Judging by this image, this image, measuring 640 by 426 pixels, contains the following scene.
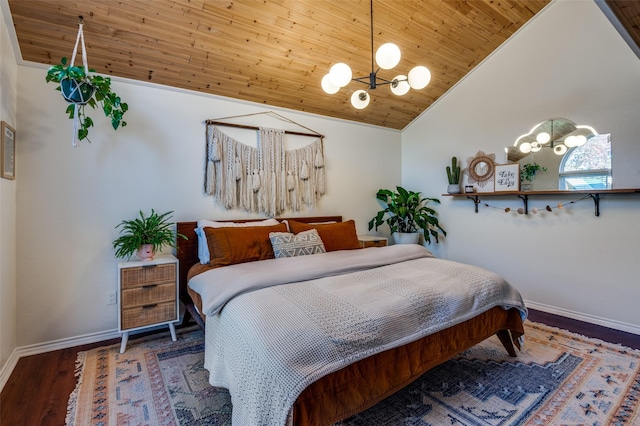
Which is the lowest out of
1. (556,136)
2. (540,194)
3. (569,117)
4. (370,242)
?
(370,242)

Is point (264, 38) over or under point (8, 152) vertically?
over

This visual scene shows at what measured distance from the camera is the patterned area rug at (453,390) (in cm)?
167

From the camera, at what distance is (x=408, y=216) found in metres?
4.38

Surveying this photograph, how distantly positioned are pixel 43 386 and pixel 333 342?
2.05m

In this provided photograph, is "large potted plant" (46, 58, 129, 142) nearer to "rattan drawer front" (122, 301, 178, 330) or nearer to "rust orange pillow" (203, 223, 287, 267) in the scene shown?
"rust orange pillow" (203, 223, 287, 267)

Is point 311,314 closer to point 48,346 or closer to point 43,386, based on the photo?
point 43,386

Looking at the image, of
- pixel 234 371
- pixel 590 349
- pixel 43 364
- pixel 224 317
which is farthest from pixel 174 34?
pixel 590 349

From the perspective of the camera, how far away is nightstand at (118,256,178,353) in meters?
2.36

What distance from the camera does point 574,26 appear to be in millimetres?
3055

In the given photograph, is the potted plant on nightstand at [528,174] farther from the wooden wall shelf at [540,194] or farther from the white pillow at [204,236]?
the white pillow at [204,236]

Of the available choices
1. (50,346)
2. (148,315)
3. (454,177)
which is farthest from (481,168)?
(50,346)

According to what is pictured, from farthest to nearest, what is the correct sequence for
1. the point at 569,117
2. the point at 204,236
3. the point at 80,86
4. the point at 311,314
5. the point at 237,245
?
the point at 569,117 < the point at 204,236 < the point at 237,245 < the point at 80,86 < the point at 311,314

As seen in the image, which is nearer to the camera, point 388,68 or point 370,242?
point 388,68

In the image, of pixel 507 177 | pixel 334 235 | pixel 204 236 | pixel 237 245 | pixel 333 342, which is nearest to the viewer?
pixel 333 342
